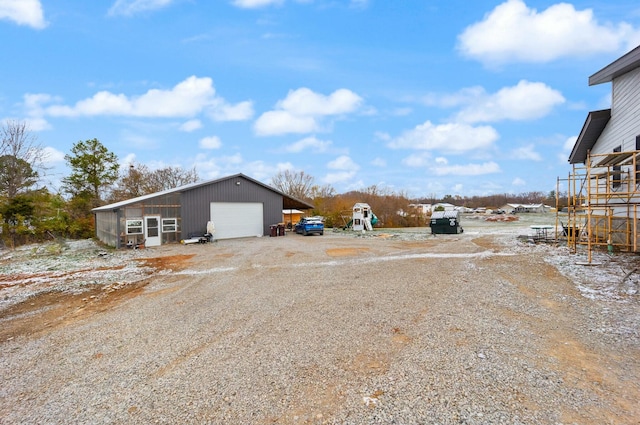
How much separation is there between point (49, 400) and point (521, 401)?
467 cm

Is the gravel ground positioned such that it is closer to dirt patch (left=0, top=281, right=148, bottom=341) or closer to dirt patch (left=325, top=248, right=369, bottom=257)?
dirt patch (left=0, top=281, right=148, bottom=341)

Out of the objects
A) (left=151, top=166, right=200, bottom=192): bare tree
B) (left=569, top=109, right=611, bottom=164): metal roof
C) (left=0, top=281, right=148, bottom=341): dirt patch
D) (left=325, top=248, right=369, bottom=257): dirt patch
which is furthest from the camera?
(left=151, top=166, right=200, bottom=192): bare tree

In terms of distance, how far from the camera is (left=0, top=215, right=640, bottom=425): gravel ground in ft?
9.60

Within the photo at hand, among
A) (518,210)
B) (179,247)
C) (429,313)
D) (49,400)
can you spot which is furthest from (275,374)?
(518,210)

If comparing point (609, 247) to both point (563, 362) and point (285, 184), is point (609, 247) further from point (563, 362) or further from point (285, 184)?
point (285, 184)

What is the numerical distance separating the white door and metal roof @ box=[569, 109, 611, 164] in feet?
63.0

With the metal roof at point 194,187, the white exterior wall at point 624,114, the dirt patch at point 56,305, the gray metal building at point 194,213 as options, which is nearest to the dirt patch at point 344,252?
the dirt patch at point 56,305

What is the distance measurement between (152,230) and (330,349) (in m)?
15.1

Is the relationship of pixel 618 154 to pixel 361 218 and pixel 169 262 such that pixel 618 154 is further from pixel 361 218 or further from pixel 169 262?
pixel 361 218

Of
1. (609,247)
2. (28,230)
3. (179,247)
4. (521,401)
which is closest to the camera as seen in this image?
(521,401)

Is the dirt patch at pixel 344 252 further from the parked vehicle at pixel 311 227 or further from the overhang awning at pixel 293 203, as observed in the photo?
the overhang awning at pixel 293 203

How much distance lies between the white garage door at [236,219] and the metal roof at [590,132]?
17.1 meters

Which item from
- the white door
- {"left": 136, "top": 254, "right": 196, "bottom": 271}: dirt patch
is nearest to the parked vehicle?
the white door

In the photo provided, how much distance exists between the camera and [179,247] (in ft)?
51.6
